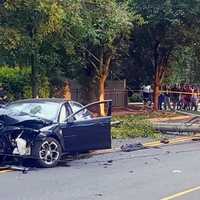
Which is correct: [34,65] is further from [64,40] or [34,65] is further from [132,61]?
[132,61]

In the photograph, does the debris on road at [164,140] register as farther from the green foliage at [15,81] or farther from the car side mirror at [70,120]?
the green foliage at [15,81]

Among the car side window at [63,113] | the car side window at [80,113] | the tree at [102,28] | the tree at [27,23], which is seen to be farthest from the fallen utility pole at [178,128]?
the car side window at [63,113]

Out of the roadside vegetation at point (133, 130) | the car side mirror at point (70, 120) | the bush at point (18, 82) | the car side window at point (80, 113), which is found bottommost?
the roadside vegetation at point (133, 130)

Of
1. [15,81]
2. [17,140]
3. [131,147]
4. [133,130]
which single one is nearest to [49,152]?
[17,140]

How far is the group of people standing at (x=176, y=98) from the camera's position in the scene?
121 feet

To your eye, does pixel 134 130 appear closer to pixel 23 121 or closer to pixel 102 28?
pixel 102 28

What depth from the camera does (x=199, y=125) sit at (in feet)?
65.5

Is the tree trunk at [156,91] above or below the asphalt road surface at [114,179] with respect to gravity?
above

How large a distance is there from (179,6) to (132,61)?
31.6 feet

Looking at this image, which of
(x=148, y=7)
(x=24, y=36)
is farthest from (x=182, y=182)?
(x=148, y=7)

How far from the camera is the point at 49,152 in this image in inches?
496

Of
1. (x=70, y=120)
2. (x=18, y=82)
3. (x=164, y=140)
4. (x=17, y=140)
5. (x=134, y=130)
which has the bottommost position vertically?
(x=164, y=140)

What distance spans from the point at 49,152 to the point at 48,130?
0.46 metres

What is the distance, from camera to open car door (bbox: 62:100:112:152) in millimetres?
13188
